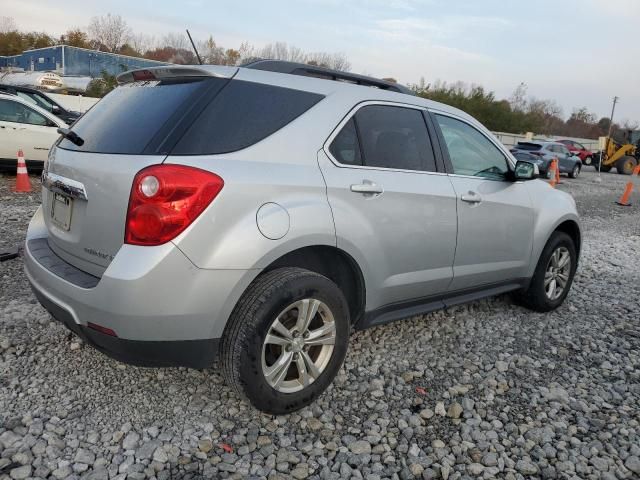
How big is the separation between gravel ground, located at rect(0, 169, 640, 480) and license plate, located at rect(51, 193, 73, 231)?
0.88 metres

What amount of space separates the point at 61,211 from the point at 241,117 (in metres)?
1.10

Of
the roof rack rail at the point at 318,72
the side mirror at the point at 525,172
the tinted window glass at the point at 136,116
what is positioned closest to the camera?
the tinted window glass at the point at 136,116

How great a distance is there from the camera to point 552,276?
4.59 meters

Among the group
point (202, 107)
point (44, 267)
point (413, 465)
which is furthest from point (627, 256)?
point (44, 267)

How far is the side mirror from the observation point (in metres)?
3.91

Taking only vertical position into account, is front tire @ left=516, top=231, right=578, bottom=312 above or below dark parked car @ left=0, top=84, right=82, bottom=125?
below

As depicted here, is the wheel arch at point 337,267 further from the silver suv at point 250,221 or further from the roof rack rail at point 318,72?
the roof rack rail at point 318,72

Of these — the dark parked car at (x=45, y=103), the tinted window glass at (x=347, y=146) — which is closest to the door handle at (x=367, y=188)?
the tinted window glass at (x=347, y=146)

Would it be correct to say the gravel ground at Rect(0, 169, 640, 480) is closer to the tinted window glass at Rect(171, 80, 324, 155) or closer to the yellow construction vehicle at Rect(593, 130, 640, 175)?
the tinted window glass at Rect(171, 80, 324, 155)

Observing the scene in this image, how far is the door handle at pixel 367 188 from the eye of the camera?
2.85 metres

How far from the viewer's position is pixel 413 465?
2.47 meters

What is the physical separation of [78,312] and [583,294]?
4.74 m

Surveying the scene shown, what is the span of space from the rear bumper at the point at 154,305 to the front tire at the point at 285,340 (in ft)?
0.30

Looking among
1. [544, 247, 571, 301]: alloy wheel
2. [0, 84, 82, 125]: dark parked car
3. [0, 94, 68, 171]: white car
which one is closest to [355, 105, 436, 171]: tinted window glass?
[544, 247, 571, 301]: alloy wheel
